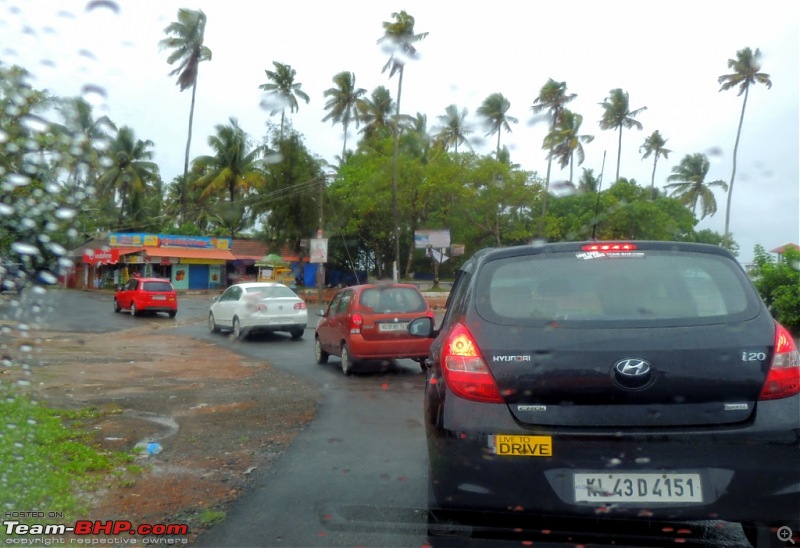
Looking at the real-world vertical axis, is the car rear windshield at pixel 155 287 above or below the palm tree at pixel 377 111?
below

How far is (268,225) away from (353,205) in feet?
17.8

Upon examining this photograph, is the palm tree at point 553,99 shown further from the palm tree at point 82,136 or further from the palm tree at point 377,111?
the palm tree at point 82,136

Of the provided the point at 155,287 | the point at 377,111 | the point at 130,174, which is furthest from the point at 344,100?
the point at 155,287

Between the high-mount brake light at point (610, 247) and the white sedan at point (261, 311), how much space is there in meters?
14.5

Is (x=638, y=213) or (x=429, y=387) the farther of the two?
(x=638, y=213)

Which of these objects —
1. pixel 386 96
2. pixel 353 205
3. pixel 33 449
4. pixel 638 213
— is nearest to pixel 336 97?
pixel 386 96

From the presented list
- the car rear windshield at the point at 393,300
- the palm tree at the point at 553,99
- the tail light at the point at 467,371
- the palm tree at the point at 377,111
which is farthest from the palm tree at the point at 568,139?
the tail light at the point at 467,371

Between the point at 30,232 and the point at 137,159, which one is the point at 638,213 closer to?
the point at 137,159

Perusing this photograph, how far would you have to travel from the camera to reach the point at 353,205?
44594mm

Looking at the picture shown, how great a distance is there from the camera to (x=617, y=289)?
12.6 feet

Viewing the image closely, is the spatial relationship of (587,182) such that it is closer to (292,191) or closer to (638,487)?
(292,191)

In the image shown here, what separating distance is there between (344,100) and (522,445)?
51.2 m

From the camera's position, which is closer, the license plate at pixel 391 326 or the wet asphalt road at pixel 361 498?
the wet asphalt road at pixel 361 498

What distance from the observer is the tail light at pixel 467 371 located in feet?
12.0
